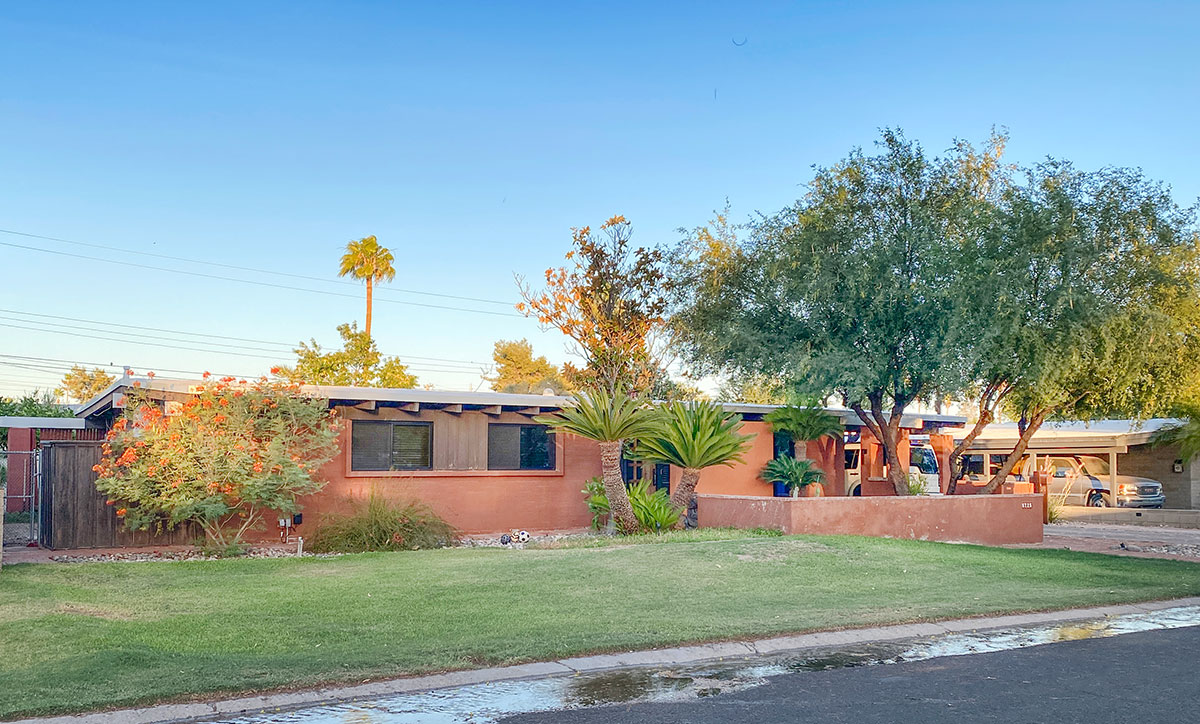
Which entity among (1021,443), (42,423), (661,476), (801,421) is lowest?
(661,476)

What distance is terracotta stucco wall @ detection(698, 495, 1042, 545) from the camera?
682 inches

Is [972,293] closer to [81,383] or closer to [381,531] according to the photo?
[381,531]

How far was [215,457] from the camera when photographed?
15.8m

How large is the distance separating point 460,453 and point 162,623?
445 inches

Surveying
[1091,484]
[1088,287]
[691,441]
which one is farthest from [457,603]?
[1091,484]

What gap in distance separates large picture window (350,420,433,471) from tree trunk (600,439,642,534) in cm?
416

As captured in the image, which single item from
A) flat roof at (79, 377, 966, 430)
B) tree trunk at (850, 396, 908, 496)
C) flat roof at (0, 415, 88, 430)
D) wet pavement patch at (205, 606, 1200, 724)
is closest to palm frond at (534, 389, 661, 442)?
flat roof at (79, 377, 966, 430)

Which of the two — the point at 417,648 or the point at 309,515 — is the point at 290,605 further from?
the point at 309,515

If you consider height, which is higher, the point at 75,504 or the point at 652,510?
the point at 75,504

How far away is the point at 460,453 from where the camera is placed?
20562 mm

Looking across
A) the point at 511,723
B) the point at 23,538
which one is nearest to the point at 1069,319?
the point at 511,723

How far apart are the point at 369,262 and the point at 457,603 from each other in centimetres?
4101

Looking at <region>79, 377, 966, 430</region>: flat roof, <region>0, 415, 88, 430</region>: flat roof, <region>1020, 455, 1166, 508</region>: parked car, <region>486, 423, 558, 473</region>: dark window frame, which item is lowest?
<region>1020, 455, 1166, 508</region>: parked car

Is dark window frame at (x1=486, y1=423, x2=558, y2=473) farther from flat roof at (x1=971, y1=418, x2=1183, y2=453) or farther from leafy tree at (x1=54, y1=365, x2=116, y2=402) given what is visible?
leafy tree at (x1=54, y1=365, x2=116, y2=402)
